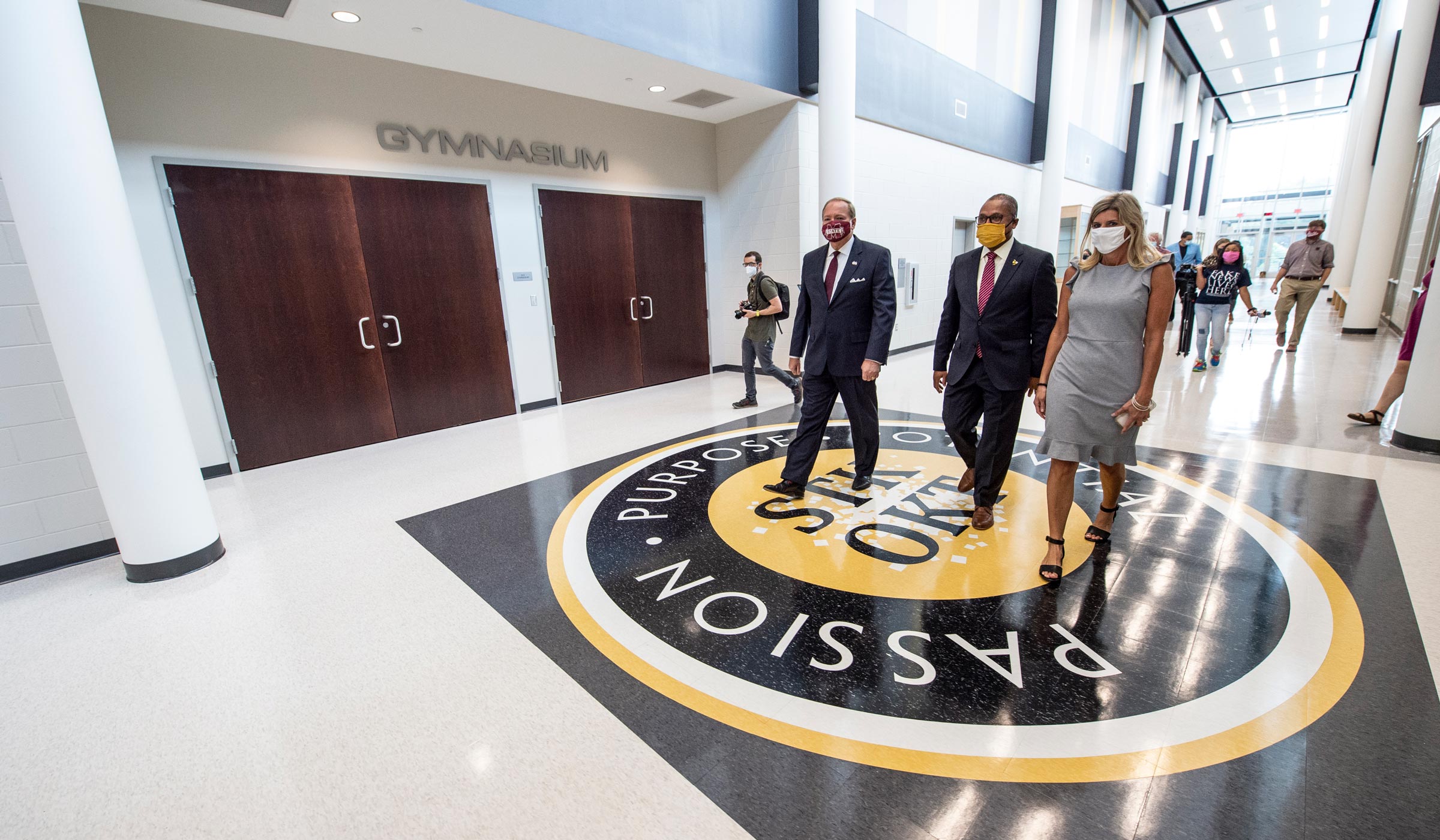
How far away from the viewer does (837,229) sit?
3291 mm

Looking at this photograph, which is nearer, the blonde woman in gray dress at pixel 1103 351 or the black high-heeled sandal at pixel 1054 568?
the blonde woman in gray dress at pixel 1103 351

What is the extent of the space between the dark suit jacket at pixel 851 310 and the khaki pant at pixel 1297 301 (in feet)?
22.4

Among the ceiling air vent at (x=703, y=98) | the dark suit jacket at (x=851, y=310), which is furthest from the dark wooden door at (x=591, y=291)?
the dark suit jacket at (x=851, y=310)

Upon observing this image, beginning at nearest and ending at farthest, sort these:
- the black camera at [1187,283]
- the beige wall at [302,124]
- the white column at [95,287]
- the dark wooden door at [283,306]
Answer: the white column at [95,287] → the beige wall at [302,124] → the dark wooden door at [283,306] → the black camera at [1187,283]

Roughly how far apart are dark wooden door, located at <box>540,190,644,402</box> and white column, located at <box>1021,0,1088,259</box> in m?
6.95

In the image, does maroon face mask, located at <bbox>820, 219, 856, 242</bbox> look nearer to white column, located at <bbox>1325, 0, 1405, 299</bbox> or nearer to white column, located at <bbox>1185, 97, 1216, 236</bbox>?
white column, located at <bbox>1325, 0, 1405, 299</bbox>

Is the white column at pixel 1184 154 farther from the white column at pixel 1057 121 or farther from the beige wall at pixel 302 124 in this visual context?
the beige wall at pixel 302 124

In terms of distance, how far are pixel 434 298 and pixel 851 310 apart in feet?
13.2

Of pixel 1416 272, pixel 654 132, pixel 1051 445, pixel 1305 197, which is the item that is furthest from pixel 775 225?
pixel 1305 197

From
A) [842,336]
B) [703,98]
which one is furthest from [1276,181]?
[842,336]

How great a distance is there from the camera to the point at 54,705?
82.1 inches

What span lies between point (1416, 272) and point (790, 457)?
10140mm

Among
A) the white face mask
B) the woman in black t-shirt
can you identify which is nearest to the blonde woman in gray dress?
the white face mask

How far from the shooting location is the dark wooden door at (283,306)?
173 inches
